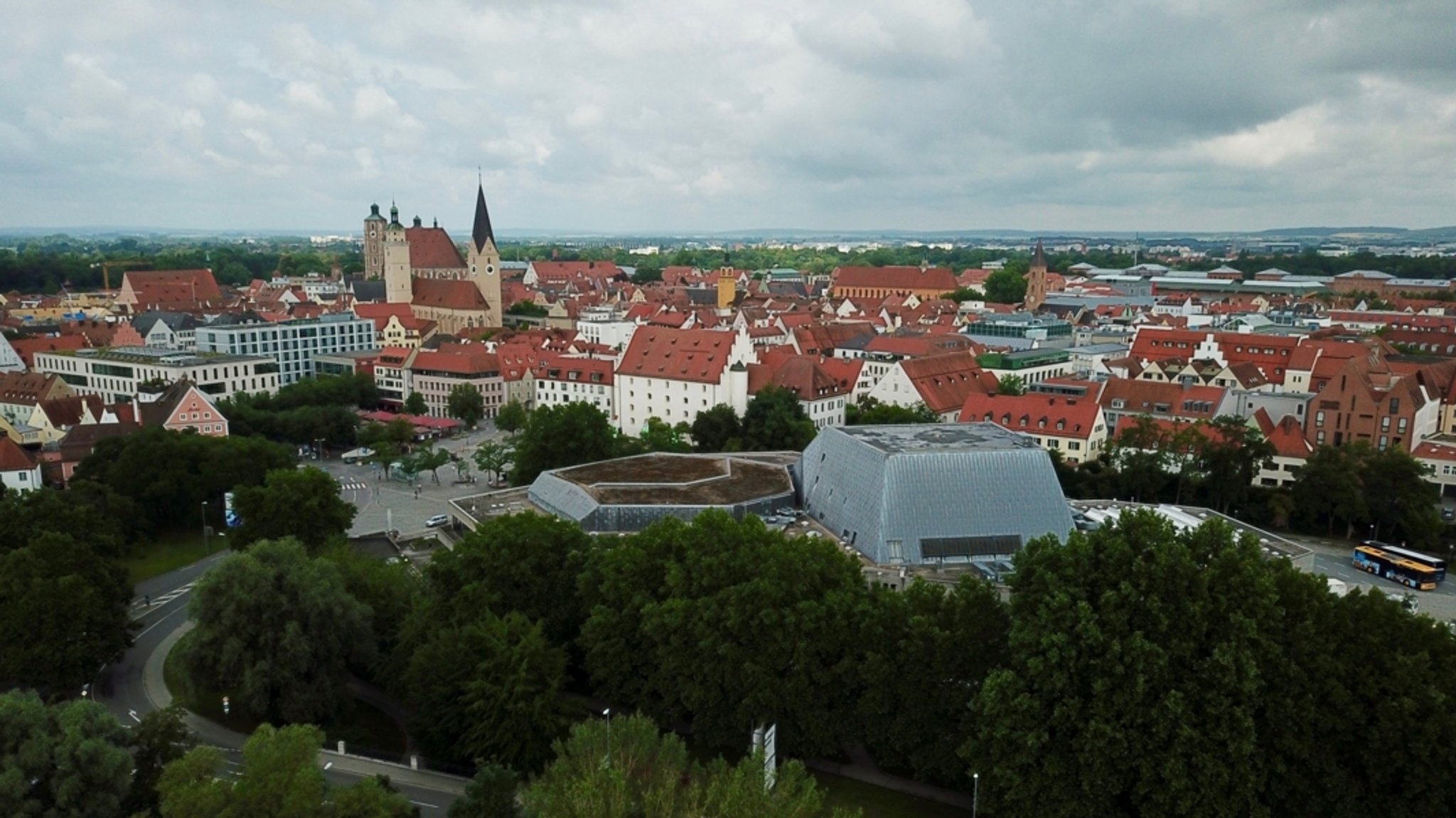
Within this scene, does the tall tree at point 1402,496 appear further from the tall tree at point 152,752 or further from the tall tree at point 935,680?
the tall tree at point 152,752

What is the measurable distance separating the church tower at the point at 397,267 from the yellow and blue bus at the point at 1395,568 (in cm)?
12921

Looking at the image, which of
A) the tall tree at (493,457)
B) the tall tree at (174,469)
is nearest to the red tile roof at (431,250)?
the tall tree at (493,457)

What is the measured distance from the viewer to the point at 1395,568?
60062 mm

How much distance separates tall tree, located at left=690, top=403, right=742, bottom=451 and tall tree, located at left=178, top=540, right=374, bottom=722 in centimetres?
3985

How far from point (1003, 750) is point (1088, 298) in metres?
159

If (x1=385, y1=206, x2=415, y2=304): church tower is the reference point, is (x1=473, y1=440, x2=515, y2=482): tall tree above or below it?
below

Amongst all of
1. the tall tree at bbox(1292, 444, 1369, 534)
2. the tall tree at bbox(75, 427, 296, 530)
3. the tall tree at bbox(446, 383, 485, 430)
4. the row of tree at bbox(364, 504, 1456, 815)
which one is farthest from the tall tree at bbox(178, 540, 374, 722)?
the tall tree at bbox(446, 383, 485, 430)

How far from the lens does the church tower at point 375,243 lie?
184 metres

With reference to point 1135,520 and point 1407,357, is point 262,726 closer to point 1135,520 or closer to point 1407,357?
point 1135,520

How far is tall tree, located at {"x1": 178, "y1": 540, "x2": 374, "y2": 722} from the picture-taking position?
3838 cm

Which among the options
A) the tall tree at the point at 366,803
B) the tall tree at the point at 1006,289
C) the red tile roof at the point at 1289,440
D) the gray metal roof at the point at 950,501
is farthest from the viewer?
the tall tree at the point at 1006,289

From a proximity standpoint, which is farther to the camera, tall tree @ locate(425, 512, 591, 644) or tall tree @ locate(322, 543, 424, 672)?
tall tree @ locate(322, 543, 424, 672)

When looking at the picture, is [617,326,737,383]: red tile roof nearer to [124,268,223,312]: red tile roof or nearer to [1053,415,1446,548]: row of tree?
[1053,415,1446,548]: row of tree

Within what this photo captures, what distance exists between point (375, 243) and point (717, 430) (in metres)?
130
